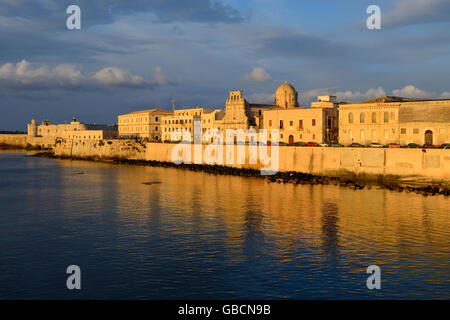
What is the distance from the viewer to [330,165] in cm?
5409

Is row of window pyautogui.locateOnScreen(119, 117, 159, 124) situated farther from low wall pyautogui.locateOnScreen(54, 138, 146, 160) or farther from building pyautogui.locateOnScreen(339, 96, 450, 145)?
building pyautogui.locateOnScreen(339, 96, 450, 145)

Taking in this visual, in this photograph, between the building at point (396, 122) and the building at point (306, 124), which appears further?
the building at point (306, 124)

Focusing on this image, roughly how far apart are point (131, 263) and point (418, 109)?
4525cm

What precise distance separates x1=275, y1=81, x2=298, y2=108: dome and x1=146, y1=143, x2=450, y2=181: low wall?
32.9 metres

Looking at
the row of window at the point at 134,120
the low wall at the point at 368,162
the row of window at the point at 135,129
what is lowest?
the low wall at the point at 368,162

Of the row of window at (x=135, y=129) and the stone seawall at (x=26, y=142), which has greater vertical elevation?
the row of window at (x=135, y=129)

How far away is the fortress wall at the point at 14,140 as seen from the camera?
15025 centimetres

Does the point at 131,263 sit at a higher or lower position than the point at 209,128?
lower

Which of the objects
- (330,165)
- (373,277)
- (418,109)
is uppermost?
(418,109)

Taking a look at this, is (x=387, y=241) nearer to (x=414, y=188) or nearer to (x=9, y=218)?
(x=414, y=188)

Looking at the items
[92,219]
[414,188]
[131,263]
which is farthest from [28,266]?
[414,188]

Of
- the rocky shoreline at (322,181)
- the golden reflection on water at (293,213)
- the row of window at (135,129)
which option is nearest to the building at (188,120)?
the row of window at (135,129)

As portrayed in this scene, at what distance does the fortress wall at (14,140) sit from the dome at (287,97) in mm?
95028

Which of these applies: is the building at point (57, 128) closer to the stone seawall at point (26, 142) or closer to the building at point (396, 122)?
the stone seawall at point (26, 142)
